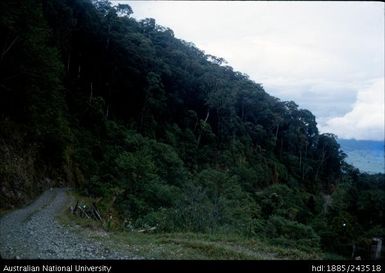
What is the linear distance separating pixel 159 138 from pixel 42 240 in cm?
3029

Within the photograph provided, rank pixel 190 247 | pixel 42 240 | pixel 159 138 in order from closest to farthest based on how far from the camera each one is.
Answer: pixel 190 247
pixel 42 240
pixel 159 138

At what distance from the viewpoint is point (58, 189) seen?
75.8 ft


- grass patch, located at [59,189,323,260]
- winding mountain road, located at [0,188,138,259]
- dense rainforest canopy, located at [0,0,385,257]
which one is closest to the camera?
winding mountain road, located at [0,188,138,259]

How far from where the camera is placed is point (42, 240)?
1012cm

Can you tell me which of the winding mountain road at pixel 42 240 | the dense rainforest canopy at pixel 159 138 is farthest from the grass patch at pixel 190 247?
the dense rainforest canopy at pixel 159 138

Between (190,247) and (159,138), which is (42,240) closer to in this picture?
(190,247)

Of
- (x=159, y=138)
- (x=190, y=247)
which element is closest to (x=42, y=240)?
(x=190, y=247)

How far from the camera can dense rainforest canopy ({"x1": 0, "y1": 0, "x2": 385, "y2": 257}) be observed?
1767 centimetres

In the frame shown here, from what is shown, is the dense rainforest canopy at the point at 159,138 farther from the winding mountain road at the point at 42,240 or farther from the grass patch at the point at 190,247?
the grass patch at the point at 190,247

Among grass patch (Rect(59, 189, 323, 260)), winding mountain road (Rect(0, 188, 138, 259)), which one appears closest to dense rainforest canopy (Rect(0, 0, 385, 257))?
winding mountain road (Rect(0, 188, 138, 259))

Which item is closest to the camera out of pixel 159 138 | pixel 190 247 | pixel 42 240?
pixel 190 247

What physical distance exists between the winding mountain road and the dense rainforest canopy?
2412 millimetres

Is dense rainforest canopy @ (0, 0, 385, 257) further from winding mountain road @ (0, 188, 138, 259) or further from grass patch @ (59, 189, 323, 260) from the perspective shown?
grass patch @ (59, 189, 323, 260)

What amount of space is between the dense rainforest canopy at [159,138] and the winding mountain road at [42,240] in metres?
2.41
